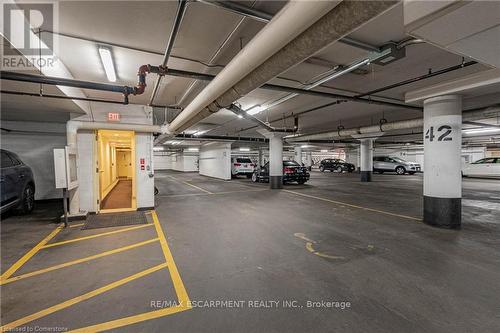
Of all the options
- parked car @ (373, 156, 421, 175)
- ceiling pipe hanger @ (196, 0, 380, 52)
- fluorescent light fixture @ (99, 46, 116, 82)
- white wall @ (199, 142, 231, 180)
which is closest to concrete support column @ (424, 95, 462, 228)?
ceiling pipe hanger @ (196, 0, 380, 52)

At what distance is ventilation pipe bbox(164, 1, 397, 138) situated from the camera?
157 cm

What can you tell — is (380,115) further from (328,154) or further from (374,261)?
(328,154)

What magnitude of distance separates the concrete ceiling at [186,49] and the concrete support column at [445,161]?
63 centimetres

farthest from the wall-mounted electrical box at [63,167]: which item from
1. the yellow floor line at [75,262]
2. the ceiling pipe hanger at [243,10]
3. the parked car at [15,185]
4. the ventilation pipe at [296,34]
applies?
the ceiling pipe hanger at [243,10]

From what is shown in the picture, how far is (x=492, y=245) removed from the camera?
11.8ft

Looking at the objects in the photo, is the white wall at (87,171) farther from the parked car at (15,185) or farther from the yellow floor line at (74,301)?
the yellow floor line at (74,301)

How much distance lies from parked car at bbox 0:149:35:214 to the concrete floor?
2.07 feet

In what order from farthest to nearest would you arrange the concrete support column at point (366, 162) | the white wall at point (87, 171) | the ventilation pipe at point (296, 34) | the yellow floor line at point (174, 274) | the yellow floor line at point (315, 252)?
the concrete support column at point (366, 162) < the white wall at point (87, 171) < the yellow floor line at point (315, 252) < the yellow floor line at point (174, 274) < the ventilation pipe at point (296, 34)

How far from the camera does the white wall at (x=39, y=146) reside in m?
7.07

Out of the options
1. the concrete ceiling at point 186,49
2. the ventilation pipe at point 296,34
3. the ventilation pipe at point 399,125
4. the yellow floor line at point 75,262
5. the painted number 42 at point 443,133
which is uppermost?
the concrete ceiling at point 186,49

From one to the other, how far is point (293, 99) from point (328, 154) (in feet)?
94.8

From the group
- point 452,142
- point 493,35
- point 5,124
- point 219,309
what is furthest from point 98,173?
point 452,142

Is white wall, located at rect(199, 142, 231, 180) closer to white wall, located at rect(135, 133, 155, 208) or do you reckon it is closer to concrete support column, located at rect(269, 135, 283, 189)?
concrete support column, located at rect(269, 135, 283, 189)

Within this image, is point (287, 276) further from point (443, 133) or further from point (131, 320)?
point (443, 133)
